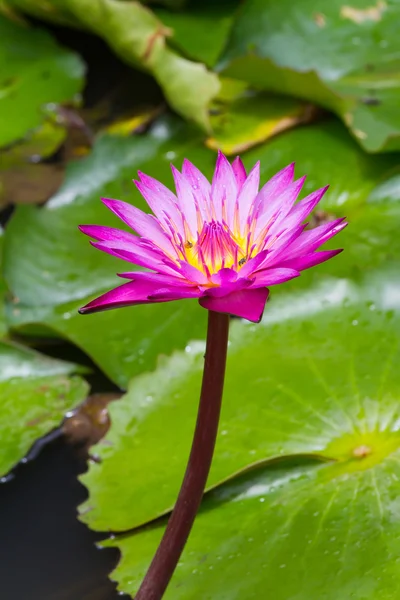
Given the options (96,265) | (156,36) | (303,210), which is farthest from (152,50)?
(303,210)

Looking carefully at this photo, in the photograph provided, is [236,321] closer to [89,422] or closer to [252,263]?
[89,422]

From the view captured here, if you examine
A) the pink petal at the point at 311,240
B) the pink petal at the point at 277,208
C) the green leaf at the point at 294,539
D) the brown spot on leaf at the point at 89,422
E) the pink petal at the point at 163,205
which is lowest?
the brown spot on leaf at the point at 89,422

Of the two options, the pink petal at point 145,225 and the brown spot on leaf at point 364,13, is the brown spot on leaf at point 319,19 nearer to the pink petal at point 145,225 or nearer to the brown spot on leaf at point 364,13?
the brown spot on leaf at point 364,13

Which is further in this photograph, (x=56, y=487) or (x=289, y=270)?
(x=56, y=487)

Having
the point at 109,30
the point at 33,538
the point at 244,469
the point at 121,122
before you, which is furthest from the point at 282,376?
the point at 109,30

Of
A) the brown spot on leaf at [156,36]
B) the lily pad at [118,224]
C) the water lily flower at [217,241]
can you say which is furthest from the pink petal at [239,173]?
the brown spot on leaf at [156,36]

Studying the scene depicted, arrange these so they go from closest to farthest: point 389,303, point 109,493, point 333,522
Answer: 1. point 333,522
2. point 109,493
3. point 389,303

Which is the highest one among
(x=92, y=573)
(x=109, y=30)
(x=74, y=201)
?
(x=109, y=30)

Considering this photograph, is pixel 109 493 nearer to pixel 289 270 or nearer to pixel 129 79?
pixel 289 270
